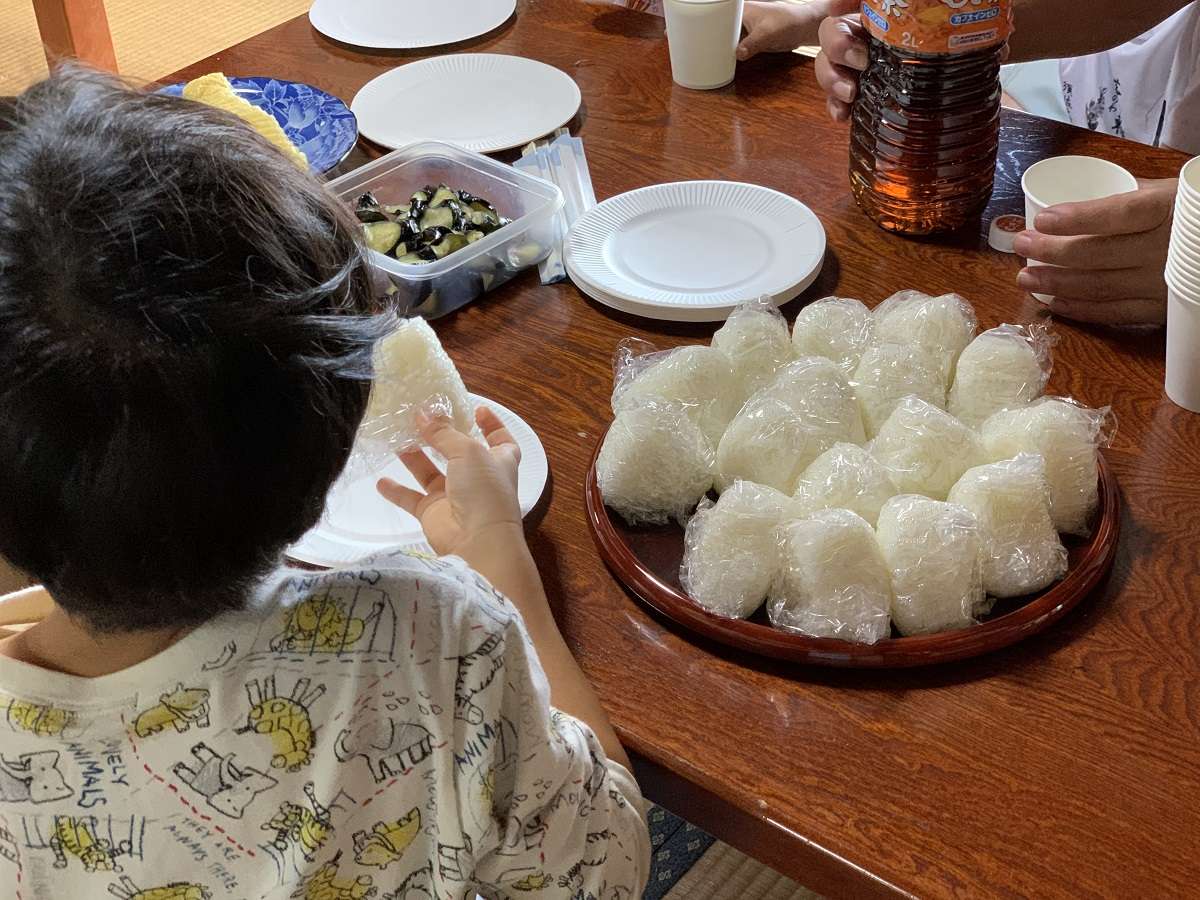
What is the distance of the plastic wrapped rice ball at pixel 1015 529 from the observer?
2.77 feet

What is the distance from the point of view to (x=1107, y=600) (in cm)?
87

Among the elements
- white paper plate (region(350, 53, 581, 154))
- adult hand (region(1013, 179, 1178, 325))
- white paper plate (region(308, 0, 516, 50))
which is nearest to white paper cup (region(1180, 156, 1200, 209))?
adult hand (region(1013, 179, 1178, 325))

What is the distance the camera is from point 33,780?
621 mm

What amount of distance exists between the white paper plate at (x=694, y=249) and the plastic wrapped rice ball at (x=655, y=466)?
28cm

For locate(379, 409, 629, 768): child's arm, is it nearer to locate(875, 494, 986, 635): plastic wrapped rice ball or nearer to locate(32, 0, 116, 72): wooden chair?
locate(875, 494, 986, 635): plastic wrapped rice ball

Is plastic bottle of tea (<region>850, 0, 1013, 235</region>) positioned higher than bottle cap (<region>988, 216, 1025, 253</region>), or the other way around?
plastic bottle of tea (<region>850, 0, 1013, 235</region>)

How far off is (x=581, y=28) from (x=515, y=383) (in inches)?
33.5

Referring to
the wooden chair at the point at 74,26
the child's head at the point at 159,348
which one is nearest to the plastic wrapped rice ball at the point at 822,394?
the child's head at the point at 159,348

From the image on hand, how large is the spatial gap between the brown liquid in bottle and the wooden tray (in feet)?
1.45

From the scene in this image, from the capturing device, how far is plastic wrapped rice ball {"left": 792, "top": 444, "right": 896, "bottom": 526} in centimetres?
88

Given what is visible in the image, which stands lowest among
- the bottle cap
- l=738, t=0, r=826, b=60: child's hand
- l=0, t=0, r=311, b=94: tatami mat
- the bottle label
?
l=0, t=0, r=311, b=94: tatami mat

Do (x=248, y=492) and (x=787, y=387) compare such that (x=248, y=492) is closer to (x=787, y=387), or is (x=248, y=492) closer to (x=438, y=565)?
(x=438, y=565)

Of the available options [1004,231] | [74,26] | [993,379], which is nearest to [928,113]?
[1004,231]

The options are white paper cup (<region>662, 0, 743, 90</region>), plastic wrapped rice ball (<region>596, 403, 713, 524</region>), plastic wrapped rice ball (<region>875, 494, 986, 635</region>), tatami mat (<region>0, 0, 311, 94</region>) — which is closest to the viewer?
plastic wrapped rice ball (<region>875, 494, 986, 635</region>)
